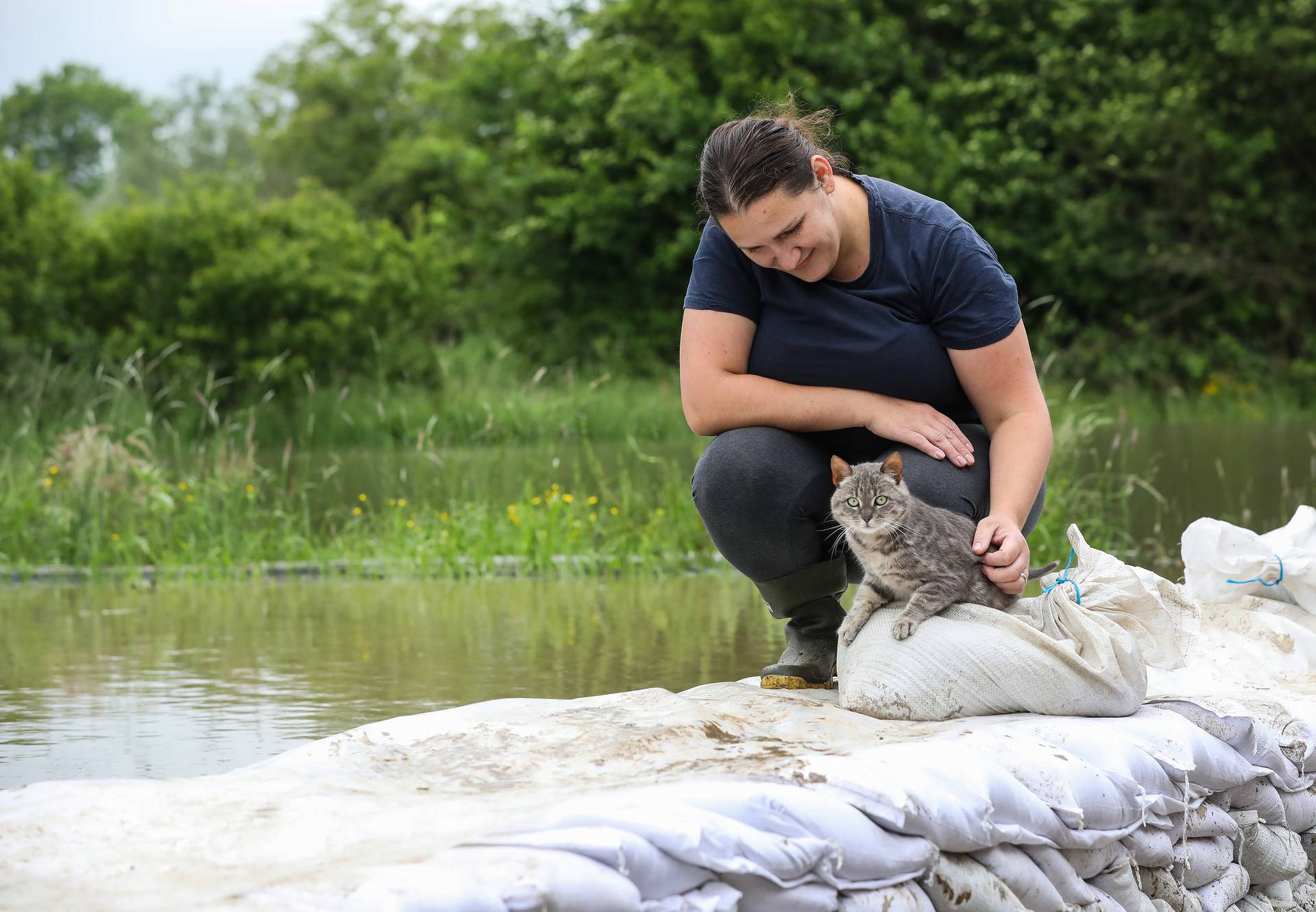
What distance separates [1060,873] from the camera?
1.93 metres

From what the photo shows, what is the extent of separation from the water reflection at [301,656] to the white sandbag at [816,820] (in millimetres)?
1324

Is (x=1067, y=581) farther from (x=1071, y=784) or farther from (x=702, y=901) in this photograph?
(x=702, y=901)

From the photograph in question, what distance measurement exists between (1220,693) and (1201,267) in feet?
35.2

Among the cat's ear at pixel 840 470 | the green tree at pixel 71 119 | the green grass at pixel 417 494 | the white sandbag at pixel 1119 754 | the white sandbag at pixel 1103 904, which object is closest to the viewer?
the white sandbag at pixel 1103 904

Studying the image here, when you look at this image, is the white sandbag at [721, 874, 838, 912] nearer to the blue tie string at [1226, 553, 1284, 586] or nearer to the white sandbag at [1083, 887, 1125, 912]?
the white sandbag at [1083, 887, 1125, 912]

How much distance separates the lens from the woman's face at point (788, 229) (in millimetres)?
2307

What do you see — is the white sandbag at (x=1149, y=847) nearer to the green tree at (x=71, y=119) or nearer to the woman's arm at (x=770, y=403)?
the woman's arm at (x=770, y=403)

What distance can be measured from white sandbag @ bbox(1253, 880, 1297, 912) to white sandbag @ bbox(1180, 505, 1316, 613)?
90 centimetres

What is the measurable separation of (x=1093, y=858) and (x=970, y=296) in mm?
1000

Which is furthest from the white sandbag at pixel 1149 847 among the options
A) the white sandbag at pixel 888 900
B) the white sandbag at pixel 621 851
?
the white sandbag at pixel 621 851

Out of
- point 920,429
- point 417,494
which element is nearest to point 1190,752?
point 920,429

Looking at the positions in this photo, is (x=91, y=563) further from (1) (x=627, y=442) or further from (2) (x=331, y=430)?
(2) (x=331, y=430)

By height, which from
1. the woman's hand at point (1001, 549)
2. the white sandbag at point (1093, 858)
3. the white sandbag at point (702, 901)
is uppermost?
the woman's hand at point (1001, 549)

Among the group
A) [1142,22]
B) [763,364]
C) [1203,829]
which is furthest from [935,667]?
[1142,22]
